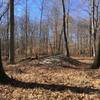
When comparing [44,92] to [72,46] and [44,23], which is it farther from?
[72,46]

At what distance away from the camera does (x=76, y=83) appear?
35.7ft

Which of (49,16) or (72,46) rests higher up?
(49,16)

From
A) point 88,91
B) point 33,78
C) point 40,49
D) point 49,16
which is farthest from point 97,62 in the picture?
point 49,16

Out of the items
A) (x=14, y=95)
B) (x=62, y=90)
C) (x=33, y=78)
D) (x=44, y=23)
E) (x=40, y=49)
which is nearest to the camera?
(x=14, y=95)

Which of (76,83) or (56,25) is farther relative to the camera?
(56,25)

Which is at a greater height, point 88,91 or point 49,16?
point 49,16

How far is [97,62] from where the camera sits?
1588 centimetres

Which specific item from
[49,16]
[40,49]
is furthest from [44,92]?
[49,16]

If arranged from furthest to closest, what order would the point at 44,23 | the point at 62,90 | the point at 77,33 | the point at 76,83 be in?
the point at 77,33 → the point at 44,23 → the point at 76,83 → the point at 62,90

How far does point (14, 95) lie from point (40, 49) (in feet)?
162

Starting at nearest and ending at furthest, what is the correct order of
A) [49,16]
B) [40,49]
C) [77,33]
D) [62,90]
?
[62,90], [40,49], [49,16], [77,33]

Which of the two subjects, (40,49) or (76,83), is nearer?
(76,83)

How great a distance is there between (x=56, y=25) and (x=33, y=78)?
52195 millimetres

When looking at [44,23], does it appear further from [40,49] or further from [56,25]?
[40,49]
